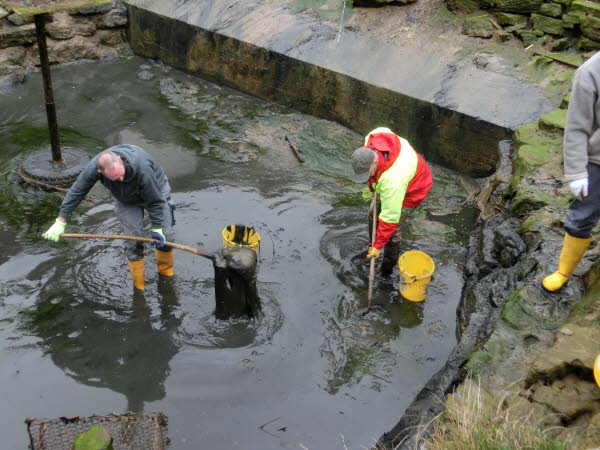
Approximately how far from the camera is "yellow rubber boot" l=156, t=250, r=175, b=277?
556cm

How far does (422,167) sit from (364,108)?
2.87m

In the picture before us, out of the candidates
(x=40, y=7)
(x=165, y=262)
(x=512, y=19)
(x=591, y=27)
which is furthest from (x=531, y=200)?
(x=40, y=7)

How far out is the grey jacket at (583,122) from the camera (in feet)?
12.3

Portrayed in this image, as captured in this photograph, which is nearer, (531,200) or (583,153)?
(583,153)

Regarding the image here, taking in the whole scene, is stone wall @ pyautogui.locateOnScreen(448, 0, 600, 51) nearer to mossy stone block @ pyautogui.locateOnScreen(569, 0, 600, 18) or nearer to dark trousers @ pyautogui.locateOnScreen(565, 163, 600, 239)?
mossy stone block @ pyautogui.locateOnScreen(569, 0, 600, 18)

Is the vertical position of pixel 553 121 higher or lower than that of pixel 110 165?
lower

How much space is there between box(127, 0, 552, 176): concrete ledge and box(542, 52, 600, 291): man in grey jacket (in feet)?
9.94

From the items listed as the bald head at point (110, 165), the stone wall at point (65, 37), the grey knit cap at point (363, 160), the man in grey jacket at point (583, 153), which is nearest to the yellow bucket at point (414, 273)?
Answer: the grey knit cap at point (363, 160)

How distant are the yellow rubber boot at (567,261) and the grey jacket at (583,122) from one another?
1.97ft

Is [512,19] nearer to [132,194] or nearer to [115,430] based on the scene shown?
[132,194]

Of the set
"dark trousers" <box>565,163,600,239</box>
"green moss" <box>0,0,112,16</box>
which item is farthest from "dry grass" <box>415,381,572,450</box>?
"green moss" <box>0,0,112,16</box>

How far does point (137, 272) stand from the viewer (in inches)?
216

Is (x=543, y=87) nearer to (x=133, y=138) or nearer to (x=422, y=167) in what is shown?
(x=422, y=167)

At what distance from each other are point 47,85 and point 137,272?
2.71 metres
